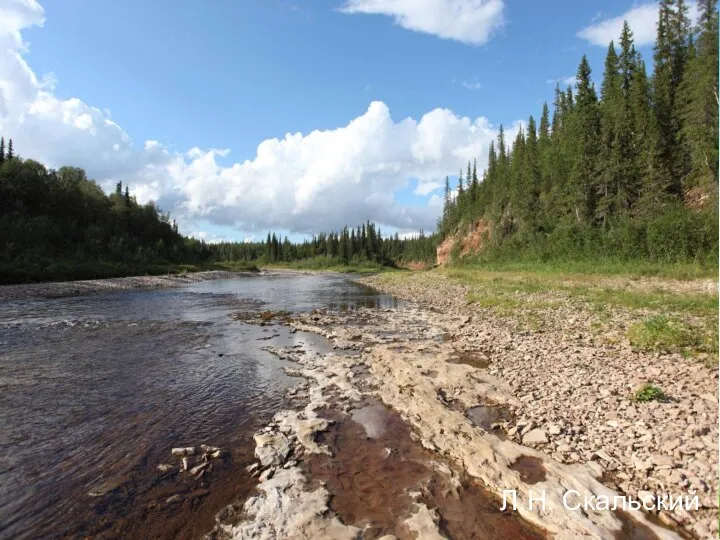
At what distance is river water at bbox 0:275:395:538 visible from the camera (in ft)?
18.8

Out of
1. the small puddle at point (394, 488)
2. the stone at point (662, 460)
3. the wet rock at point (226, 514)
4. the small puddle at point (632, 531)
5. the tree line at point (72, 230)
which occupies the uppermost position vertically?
the tree line at point (72, 230)

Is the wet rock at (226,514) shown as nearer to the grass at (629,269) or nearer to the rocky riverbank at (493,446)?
the rocky riverbank at (493,446)

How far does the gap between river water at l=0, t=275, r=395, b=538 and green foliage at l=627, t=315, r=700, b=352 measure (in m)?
11.5

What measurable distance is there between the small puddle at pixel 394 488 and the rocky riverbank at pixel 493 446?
0.03m

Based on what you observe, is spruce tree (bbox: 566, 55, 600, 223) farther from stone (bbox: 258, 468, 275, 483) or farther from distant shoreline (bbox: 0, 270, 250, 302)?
distant shoreline (bbox: 0, 270, 250, 302)

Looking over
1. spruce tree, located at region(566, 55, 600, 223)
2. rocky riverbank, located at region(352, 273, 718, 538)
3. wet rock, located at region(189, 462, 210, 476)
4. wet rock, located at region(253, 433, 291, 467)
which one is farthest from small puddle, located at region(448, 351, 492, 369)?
spruce tree, located at region(566, 55, 600, 223)

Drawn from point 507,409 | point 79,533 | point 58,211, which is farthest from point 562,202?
point 58,211

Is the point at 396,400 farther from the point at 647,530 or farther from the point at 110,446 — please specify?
the point at 110,446

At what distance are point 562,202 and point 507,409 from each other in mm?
58880

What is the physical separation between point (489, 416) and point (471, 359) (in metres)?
4.63

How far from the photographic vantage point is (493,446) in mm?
7188

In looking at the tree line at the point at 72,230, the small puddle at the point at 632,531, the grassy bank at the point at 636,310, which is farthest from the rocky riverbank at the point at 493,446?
the tree line at the point at 72,230

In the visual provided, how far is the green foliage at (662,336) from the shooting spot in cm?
1105

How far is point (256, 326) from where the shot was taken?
21.9 meters
